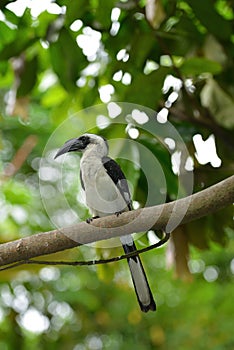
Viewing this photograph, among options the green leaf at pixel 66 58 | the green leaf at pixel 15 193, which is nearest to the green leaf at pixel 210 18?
the green leaf at pixel 66 58

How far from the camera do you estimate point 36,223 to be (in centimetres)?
411

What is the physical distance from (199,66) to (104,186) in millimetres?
545

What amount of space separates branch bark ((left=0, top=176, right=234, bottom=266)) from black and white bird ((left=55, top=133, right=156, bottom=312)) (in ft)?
1.19

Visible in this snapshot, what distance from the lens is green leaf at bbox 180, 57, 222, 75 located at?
230 centimetres

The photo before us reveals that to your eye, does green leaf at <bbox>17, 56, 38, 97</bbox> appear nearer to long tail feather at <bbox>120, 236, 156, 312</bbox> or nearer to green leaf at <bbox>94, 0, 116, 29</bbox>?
green leaf at <bbox>94, 0, 116, 29</bbox>

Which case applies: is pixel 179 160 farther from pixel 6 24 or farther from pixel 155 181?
pixel 6 24

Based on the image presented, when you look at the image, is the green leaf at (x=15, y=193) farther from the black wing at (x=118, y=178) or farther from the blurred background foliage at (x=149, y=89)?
the black wing at (x=118, y=178)

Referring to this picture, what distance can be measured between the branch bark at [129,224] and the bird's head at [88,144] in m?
0.49

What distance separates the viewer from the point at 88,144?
2139 millimetres

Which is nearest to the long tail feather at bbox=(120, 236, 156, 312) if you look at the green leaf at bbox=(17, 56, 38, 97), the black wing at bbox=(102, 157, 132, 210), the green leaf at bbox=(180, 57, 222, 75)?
the black wing at bbox=(102, 157, 132, 210)

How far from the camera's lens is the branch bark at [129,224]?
59.5 inches

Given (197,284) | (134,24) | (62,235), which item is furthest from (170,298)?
(62,235)

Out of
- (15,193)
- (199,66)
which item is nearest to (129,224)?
(199,66)

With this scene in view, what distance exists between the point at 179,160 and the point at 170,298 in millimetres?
1922
